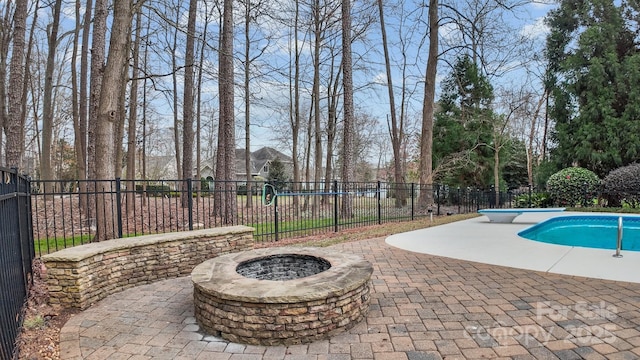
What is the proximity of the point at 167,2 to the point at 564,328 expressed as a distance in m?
8.60

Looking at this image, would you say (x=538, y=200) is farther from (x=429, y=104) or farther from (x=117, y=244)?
(x=117, y=244)

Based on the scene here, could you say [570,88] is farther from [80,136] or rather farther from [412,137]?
[80,136]

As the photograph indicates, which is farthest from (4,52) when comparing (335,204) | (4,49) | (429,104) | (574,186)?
(574,186)

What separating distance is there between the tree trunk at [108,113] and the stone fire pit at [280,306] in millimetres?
3101

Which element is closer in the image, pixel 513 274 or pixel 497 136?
pixel 513 274

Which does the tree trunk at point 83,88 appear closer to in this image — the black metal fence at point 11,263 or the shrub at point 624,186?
the black metal fence at point 11,263

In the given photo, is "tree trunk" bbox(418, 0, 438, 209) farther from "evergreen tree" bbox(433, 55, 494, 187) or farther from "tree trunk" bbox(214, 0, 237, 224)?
"tree trunk" bbox(214, 0, 237, 224)

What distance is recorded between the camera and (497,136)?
1720 cm

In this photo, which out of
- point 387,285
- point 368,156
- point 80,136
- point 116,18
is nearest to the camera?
point 387,285

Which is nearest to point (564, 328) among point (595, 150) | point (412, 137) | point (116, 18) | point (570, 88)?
point (116, 18)

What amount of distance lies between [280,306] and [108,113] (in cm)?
467

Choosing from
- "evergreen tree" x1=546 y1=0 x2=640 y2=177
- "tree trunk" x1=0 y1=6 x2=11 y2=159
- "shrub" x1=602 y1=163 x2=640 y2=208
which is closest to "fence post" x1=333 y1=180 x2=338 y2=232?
"tree trunk" x1=0 y1=6 x2=11 y2=159

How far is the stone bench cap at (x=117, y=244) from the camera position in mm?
3485

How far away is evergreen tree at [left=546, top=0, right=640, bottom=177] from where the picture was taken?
44.8 feet
